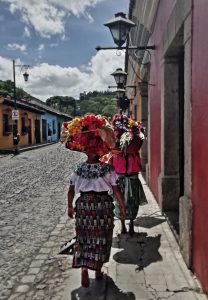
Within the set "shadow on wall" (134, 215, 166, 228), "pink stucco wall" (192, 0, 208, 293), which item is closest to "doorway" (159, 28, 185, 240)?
"shadow on wall" (134, 215, 166, 228)

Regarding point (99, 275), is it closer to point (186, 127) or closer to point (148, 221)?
point (186, 127)

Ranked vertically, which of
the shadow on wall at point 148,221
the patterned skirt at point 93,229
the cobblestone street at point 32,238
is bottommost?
the cobblestone street at point 32,238

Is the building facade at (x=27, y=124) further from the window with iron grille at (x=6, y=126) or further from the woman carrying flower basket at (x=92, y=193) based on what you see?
the woman carrying flower basket at (x=92, y=193)

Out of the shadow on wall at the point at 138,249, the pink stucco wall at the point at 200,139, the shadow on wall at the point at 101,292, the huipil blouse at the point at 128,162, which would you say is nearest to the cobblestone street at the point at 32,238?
the shadow on wall at the point at 101,292

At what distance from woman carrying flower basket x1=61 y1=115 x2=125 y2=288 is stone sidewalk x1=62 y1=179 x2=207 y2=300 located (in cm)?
21

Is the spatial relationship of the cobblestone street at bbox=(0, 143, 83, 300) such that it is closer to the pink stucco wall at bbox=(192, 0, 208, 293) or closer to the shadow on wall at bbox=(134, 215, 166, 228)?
the shadow on wall at bbox=(134, 215, 166, 228)

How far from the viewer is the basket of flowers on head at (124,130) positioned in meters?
5.51

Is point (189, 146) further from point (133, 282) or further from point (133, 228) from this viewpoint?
point (133, 228)

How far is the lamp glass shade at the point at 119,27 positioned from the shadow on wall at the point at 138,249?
143 inches

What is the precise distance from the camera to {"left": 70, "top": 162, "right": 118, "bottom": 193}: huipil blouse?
3.80 m

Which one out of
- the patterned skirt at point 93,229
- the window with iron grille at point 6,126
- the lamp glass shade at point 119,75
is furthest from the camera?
the window with iron grille at point 6,126

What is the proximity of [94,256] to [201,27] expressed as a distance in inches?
91.9

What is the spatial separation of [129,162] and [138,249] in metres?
1.26

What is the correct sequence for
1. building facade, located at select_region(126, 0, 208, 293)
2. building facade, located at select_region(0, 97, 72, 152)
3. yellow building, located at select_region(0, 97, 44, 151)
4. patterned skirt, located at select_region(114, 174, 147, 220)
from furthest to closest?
building facade, located at select_region(0, 97, 72, 152)
yellow building, located at select_region(0, 97, 44, 151)
patterned skirt, located at select_region(114, 174, 147, 220)
building facade, located at select_region(126, 0, 208, 293)
